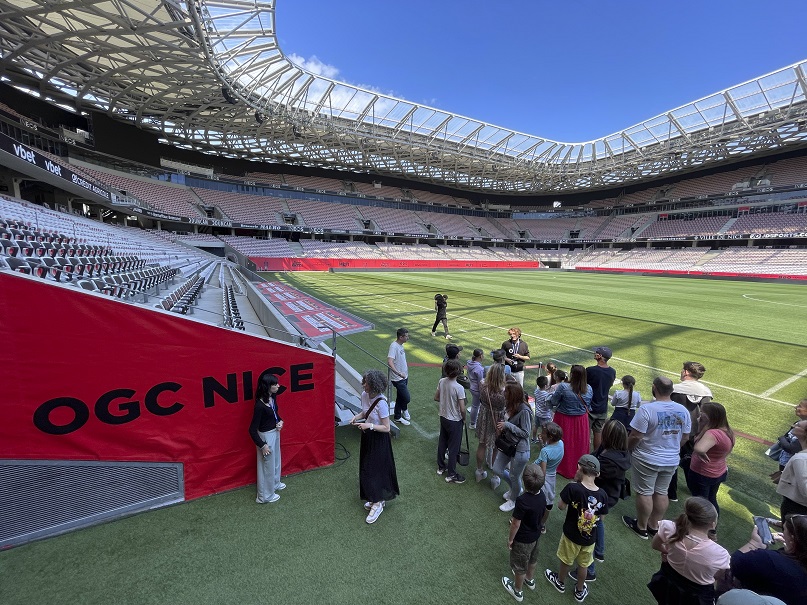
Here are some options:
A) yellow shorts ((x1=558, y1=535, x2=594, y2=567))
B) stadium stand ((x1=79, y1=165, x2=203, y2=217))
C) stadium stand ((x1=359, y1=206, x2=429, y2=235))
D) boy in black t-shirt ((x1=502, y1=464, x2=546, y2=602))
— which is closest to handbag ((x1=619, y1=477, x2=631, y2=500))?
yellow shorts ((x1=558, y1=535, x2=594, y2=567))

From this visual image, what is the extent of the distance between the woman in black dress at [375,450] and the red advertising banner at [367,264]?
1450 inches

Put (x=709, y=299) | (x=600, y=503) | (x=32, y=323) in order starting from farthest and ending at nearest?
(x=709, y=299) → (x=32, y=323) → (x=600, y=503)

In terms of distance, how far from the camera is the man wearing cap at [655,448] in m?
3.52

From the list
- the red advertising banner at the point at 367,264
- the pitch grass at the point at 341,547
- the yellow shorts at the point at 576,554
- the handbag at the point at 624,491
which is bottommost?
the pitch grass at the point at 341,547

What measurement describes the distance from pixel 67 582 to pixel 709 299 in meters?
29.4

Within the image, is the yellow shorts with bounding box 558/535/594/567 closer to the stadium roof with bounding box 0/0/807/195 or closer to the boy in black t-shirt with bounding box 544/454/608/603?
the boy in black t-shirt with bounding box 544/454/608/603

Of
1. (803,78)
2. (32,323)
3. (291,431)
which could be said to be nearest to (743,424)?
(291,431)

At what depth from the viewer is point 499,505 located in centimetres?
407

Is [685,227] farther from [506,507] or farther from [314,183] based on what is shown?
[506,507]

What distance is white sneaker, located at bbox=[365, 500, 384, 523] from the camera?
3686mm

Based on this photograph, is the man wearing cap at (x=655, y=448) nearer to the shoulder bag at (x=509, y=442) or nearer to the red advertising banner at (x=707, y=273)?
the shoulder bag at (x=509, y=442)

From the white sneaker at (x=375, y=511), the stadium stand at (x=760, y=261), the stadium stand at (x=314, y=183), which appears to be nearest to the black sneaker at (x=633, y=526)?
the white sneaker at (x=375, y=511)

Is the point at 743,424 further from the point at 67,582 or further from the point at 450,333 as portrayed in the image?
the point at 67,582

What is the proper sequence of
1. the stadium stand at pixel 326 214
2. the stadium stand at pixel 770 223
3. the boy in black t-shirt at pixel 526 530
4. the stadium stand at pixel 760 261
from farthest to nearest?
the stadium stand at pixel 326 214 < the stadium stand at pixel 770 223 < the stadium stand at pixel 760 261 < the boy in black t-shirt at pixel 526 530
